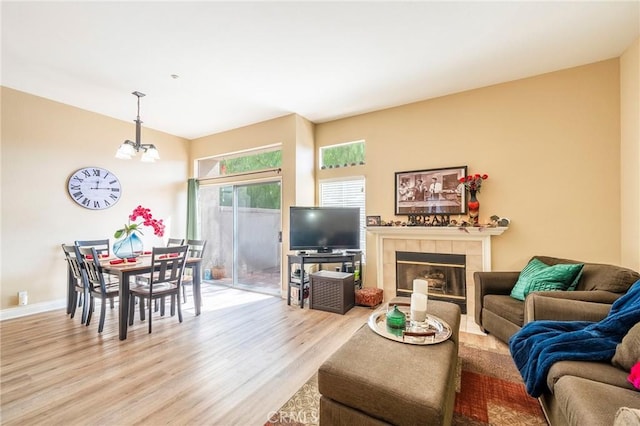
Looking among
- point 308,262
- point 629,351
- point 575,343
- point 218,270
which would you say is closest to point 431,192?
point 308,262

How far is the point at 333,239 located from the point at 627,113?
3608 millimetres

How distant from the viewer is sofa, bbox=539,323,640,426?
1.16 meters

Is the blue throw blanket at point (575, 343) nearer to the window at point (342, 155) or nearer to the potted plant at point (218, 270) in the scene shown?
the window at point (342, 155)

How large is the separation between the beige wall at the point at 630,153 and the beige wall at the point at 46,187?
6.85m

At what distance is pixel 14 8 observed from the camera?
229 cm

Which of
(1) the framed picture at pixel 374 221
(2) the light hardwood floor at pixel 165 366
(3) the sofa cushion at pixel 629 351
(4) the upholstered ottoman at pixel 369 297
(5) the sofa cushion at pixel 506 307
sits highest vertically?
(1) the framed picture at pixel 374 221

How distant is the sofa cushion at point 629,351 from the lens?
144cm

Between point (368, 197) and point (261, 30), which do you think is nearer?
point (261, 30)

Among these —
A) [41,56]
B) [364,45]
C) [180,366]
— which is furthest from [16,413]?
[364,45]

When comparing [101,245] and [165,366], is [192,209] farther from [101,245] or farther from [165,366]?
[165,366]

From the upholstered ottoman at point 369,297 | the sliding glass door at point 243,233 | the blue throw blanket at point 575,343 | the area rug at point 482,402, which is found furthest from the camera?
the sliding glass door at point 243,233

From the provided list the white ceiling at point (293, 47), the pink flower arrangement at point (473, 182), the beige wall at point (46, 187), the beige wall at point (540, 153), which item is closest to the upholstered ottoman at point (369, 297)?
the beige wall at point (540, 153)

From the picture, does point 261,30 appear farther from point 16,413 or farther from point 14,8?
point 16,413

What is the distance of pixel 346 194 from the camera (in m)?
4.72
